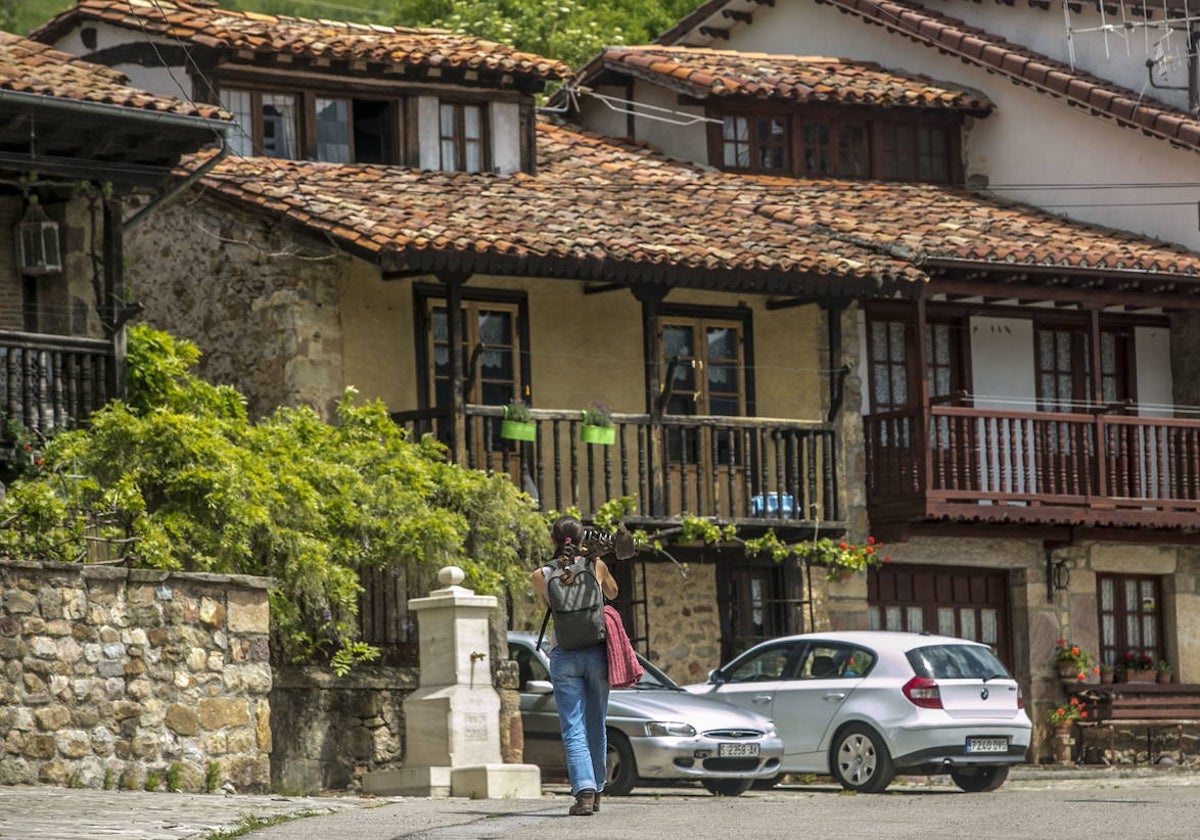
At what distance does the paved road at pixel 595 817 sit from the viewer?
488 inches

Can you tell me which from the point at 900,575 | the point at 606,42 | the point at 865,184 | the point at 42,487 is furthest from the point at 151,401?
the point at 606,42

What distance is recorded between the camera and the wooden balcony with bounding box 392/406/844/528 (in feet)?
78.5

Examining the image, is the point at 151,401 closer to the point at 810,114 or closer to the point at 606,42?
the point at 810,114

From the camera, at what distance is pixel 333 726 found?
60.1 ft

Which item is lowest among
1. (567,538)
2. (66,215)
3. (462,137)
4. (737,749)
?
(737,749)

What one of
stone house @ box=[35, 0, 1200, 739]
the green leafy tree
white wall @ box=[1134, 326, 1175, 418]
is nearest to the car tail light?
the green leafy tree

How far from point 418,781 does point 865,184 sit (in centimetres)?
1458

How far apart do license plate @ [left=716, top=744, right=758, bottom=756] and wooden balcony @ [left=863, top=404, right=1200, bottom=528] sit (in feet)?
24.6

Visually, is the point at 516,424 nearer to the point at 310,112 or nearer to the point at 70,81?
the point at 310,112

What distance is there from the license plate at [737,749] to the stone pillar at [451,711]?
1842 millimetres

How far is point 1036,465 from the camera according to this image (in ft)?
86.6

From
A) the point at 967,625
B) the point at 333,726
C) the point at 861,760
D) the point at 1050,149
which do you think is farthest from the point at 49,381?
the point at 1050,149

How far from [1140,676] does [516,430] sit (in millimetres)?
8671

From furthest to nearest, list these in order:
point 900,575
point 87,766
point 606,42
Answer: point 606,42
point 900,575
point 87,766
